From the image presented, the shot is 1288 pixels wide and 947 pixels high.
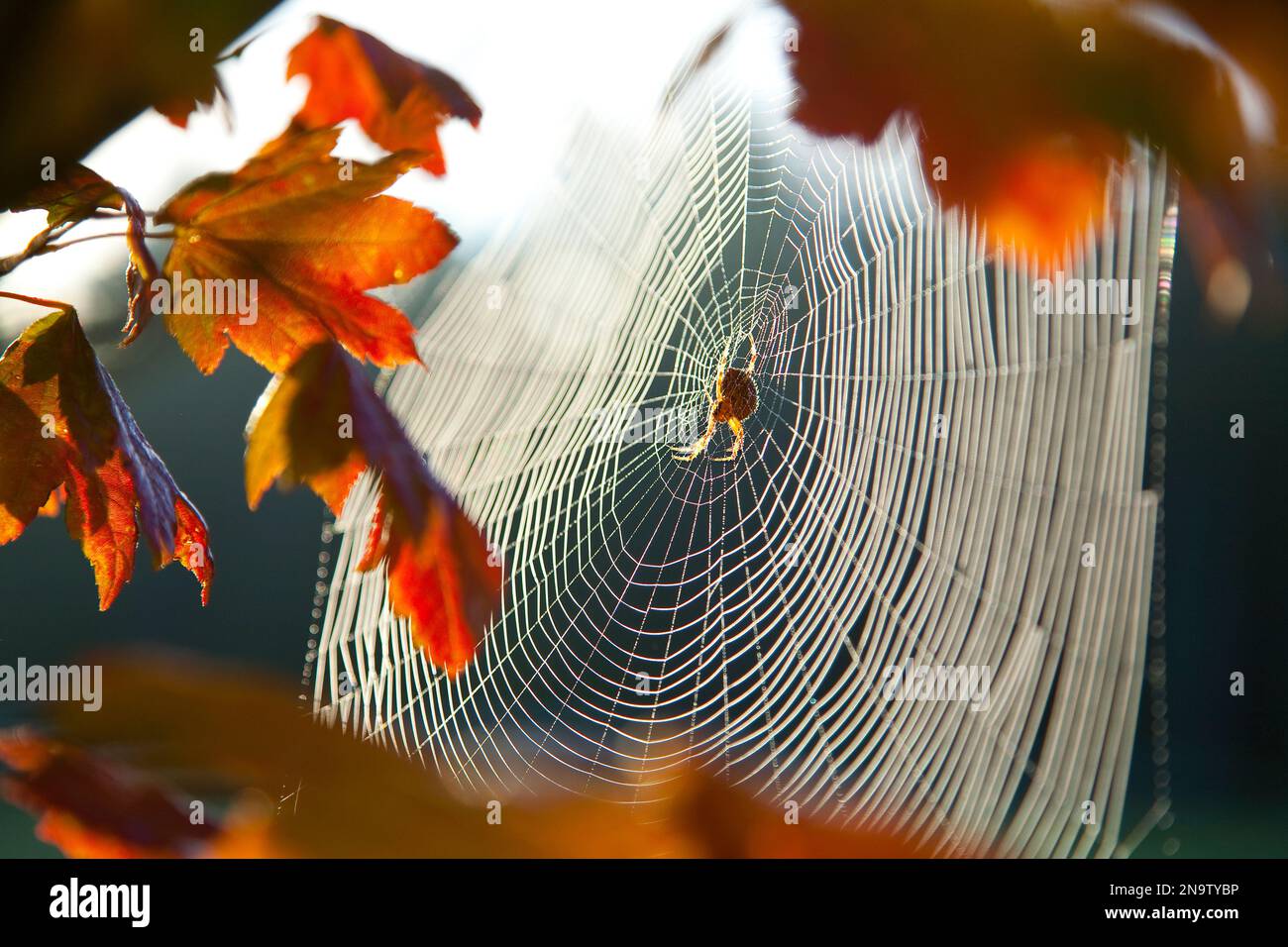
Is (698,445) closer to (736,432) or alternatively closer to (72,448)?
(736,432)

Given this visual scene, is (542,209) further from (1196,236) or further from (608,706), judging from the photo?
(608,706)

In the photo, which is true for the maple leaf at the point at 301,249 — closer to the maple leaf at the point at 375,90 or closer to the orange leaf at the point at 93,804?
the maple leaf at the point at 375,90

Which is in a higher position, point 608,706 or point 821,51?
point 821,51

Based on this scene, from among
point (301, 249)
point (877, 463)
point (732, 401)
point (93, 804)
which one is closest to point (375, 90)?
point (301, 249)

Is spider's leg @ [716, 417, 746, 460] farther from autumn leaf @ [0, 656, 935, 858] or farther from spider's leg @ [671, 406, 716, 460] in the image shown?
autumn leaf @ [0, 656, 935, 858]

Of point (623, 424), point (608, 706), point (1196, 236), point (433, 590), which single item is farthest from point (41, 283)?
point (608, 706)

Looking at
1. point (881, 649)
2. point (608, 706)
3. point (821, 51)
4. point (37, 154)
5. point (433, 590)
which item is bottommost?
point (608, 706)

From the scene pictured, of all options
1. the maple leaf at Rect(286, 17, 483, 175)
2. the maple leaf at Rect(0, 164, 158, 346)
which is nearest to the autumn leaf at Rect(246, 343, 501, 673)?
the maple leaf at Rect(0, 164, 158, 346)
